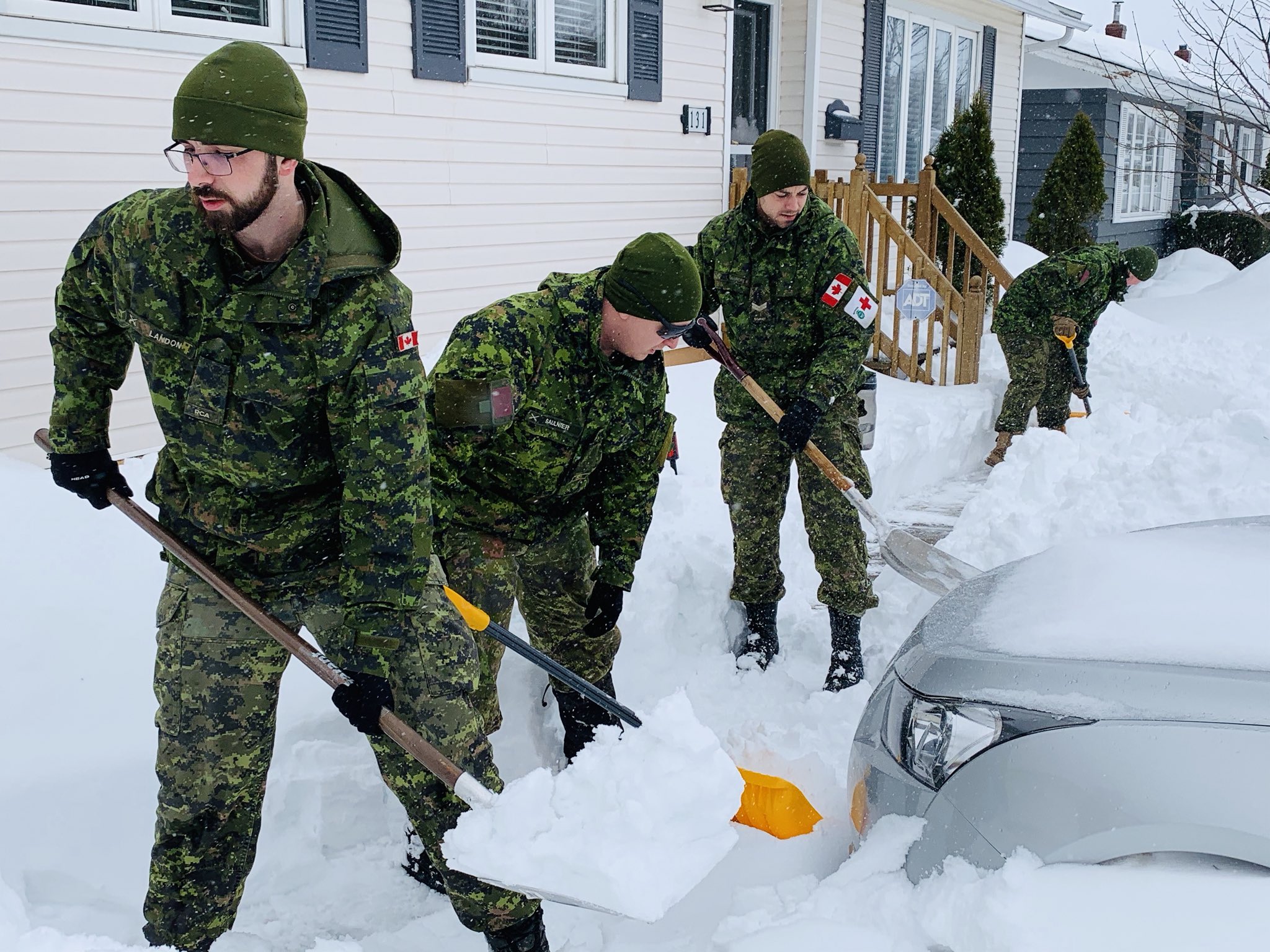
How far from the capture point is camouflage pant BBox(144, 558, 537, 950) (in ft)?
7.77

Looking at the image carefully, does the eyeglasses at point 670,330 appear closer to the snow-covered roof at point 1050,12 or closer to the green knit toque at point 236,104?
the green knit toque at point 236,104

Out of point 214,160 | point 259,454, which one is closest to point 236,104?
point 214,160

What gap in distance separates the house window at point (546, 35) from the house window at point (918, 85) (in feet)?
16.6

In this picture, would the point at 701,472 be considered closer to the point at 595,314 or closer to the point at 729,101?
the point at 595,314

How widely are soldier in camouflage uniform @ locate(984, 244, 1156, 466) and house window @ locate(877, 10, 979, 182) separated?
4403mm

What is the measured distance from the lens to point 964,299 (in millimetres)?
9562

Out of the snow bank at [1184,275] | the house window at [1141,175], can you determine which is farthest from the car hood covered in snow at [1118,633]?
the house window at [1141,175]

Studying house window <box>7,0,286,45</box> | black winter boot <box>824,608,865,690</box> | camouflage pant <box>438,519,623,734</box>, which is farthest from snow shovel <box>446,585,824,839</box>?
house window <box>7,0,286,45</box>

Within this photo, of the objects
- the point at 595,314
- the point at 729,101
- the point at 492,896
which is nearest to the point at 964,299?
the point at 729,101

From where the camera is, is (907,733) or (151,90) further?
(151,90)

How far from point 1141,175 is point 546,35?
64.2ft

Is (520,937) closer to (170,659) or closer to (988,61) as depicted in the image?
(170,659)

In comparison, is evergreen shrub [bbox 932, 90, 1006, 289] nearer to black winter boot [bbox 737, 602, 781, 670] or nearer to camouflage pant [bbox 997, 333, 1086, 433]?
camouflage pant [bbox 997, 333, 1086, 433]

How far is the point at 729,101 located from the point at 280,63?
24.7 ft
